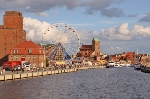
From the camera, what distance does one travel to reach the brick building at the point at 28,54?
5423 inches

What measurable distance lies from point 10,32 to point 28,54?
621 inches

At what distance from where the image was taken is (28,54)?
13938 centimetres

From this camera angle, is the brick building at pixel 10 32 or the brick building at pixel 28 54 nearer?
the brick building at pixel 28 54

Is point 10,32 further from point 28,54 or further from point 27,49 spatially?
point 28,54

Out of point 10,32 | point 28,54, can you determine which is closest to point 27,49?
point 28,54

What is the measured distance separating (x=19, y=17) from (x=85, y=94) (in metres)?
106

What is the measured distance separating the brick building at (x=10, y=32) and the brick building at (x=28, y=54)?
852cm

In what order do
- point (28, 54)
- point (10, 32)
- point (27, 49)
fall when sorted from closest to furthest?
point (28, 54) → point (27, 49) → point (10, 32)

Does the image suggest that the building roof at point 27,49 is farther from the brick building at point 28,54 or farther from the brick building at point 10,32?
the brick building at point 10,32

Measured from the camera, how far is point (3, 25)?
15612cm

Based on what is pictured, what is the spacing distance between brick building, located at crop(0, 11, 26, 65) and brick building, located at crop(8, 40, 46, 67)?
8.52m

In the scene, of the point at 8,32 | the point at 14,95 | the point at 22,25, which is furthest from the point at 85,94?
the point at 22,25

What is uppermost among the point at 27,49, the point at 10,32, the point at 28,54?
the point at 10,32

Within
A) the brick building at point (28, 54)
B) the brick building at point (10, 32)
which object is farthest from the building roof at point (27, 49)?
the brick building at point (10, 32)
